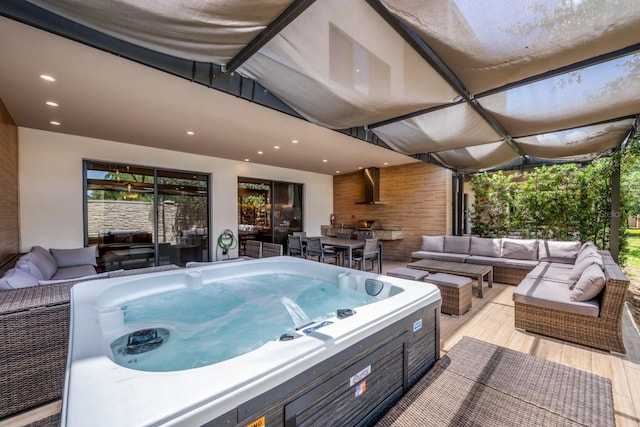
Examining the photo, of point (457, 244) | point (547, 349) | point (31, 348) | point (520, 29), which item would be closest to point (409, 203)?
point (457, 244)

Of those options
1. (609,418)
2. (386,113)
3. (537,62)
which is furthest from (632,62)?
(609,418)

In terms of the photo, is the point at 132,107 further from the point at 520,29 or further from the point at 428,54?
the point at 520,29

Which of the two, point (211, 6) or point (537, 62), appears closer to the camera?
point (211, 6)

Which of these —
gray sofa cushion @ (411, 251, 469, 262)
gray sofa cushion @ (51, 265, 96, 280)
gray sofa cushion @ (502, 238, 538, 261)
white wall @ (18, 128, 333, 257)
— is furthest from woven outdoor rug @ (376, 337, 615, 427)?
white wall @ (18, 128, 333, 257)

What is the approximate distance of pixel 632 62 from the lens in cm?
194

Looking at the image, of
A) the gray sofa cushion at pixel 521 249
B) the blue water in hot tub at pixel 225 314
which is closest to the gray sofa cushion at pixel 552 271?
the gray sofa cushion at pixel 521 249

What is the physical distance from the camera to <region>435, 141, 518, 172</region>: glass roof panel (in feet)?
14.6

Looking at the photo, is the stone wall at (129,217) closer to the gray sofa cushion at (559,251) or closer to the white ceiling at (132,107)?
the white ceiling at (132,107)

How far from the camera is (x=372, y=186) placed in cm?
751

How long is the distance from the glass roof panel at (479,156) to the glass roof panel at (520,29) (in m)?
2.67

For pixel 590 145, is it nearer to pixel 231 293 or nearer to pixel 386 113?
pixel 386 113

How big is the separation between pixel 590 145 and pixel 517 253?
2.00 meters

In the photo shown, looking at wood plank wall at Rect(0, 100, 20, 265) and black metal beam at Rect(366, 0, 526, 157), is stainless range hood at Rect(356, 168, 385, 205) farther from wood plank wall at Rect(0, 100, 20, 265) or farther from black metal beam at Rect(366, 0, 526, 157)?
wood plank wall at Rect(0, 100, 20, 265)

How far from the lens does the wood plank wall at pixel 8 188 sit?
10.4ft
